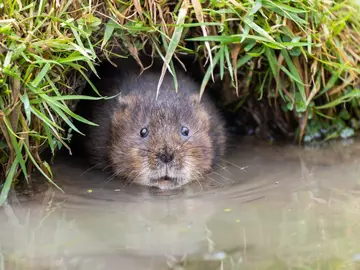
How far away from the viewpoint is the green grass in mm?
3814

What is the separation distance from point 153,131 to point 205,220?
103 cm

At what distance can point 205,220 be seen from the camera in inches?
143

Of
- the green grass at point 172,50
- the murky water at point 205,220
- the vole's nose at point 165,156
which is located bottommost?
the murky water at point 205,220

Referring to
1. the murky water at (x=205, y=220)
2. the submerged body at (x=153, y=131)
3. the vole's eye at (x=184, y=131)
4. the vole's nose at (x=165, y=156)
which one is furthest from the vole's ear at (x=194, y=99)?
the vole's nose at (x=165, y=156)

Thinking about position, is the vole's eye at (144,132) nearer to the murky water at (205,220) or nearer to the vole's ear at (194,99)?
the murky water at (205,220)

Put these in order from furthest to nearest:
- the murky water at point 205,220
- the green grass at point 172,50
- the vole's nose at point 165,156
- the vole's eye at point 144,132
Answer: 1. the vole's eye at point 144,132
2. the vole's nose at point 165,156
3. the green grass at point 172,50
4. the murky water at point 205,220

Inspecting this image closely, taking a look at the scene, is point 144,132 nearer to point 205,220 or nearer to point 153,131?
point 153,131

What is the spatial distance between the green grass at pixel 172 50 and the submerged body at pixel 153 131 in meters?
0.36

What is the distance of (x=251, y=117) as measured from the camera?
5879mm

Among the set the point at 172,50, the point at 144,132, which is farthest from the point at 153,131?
the point at 172,50

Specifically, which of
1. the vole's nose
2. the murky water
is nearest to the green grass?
the murky water

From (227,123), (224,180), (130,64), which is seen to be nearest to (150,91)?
(130,64)

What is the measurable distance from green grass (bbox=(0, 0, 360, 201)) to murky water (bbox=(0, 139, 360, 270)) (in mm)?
342

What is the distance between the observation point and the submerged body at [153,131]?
14.3 feet
